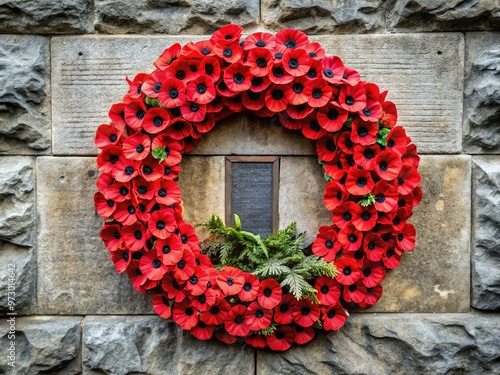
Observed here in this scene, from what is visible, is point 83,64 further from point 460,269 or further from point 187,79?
point 460,269

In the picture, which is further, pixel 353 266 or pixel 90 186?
pixel 90 186

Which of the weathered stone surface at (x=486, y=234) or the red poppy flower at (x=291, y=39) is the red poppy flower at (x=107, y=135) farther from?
the weathered stone surface at (x=486, y=234)

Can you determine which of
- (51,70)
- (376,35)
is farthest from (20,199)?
(376,35)

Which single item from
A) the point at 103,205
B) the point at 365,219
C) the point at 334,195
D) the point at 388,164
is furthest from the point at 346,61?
the point at 103,205

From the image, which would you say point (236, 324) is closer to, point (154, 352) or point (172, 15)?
point (154, 352)

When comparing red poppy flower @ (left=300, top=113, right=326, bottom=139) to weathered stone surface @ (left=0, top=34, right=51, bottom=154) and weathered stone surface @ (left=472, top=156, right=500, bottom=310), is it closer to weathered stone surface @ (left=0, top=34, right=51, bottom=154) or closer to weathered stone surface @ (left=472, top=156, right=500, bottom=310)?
weathered stone surface @ (left=472, top=156, right=500, bottom=310)

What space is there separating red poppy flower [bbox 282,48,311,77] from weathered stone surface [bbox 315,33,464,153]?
0.27m

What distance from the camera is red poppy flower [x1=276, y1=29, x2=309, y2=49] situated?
2.59 m

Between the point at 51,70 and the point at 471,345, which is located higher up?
the point at 51,70

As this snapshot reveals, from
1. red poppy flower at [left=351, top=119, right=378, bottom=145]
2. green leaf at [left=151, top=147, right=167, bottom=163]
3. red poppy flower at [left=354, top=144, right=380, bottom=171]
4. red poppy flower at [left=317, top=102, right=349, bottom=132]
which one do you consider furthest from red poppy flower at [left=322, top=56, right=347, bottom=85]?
green leaf at [left=151, top=147, right=167, bottom=163]

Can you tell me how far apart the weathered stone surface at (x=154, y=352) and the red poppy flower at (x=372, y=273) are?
27.6 inches

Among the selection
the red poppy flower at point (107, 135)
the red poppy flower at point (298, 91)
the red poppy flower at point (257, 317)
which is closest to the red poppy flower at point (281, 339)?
the red poppy flower at point (257, 317)

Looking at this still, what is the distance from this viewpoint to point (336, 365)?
8.89 feet

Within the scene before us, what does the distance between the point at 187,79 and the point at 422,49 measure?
1.21m
